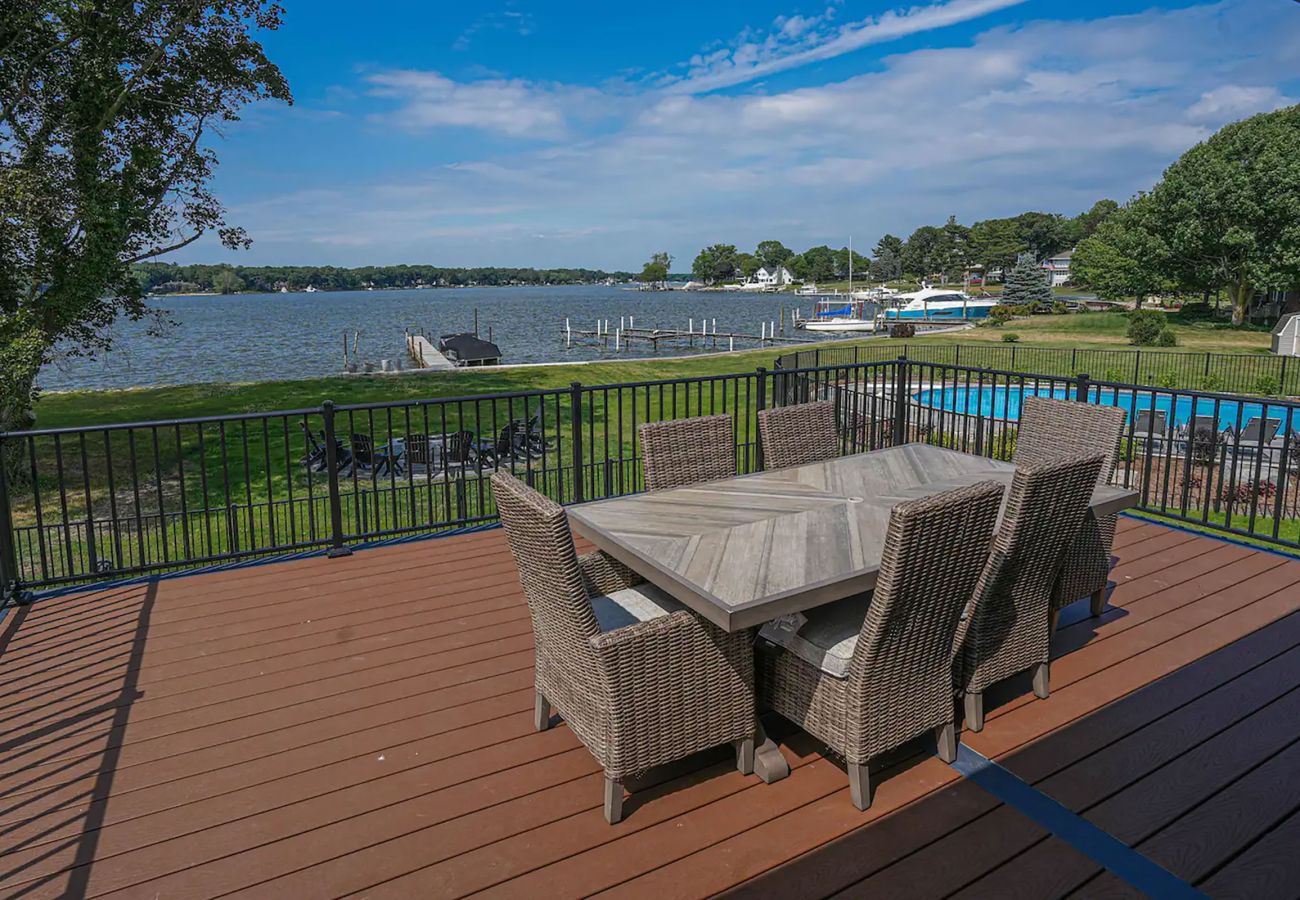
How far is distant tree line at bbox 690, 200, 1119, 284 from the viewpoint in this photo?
8125cm

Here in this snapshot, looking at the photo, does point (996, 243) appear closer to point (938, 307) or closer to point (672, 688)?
point (938, 307)

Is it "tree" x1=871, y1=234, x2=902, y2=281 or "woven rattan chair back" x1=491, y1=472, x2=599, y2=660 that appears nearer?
"woven rattan chair back" x1=491, y1=472, x2=599, y2=660

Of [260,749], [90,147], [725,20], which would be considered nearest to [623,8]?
[725,20]

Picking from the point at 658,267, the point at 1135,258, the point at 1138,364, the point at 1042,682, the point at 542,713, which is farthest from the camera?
the point at 658,267

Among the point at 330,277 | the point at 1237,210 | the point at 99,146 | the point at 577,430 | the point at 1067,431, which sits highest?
the point at 330,277

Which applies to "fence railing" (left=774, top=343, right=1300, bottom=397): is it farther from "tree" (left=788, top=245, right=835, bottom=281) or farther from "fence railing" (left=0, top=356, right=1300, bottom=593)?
"tree" (left=788, top=245, right=835, bottom=281)

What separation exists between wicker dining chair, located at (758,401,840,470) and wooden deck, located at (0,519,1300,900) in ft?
4.61

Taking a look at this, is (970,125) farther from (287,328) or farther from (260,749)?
(287,328)

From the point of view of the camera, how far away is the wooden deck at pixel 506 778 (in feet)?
6.44

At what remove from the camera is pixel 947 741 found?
241cm

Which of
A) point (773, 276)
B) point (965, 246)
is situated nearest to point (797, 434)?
point (965, 246)

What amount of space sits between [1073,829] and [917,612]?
70cm

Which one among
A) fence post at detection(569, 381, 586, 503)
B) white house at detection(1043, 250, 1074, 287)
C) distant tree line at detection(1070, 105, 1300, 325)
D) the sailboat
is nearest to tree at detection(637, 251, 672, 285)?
white house at detection(1043, 250, 1074, 287)

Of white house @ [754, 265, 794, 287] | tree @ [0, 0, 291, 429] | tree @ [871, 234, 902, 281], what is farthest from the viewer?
white house @ [754, 265, 794, 287]
